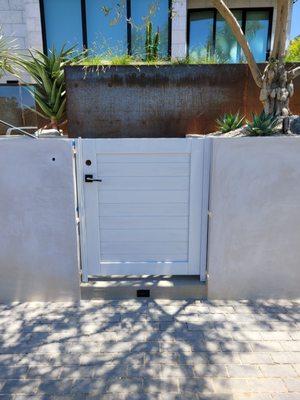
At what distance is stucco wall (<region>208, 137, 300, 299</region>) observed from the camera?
3.06 meters

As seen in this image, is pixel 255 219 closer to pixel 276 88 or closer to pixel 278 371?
pixel 278 371

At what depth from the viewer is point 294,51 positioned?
7.11 metres

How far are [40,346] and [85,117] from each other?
3.66m

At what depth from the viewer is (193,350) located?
2.63 m

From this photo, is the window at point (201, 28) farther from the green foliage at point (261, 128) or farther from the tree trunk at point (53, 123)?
the green foliage at point (261, 128)

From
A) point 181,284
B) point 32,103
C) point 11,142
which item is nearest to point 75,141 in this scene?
point 11,142

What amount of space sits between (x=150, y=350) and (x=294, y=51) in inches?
286

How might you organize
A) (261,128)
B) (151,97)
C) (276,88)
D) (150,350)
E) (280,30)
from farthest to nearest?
(151,97) < (276,88) < (280,30) < (261,128) < (150,350)

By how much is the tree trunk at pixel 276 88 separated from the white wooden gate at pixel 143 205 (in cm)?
235

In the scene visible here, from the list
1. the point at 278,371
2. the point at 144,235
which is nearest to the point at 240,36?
the point at 144,235

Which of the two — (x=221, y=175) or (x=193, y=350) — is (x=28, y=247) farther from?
(x=221, y=175)

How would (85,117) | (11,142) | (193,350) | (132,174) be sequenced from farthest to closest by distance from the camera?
(85,117), (132,174), (11,142), (193,350)

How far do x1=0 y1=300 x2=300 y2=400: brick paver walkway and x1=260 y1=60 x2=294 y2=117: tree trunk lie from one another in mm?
3006

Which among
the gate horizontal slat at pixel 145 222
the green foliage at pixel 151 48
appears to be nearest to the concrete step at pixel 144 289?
the gate horizontal slat at pixel 145 222
